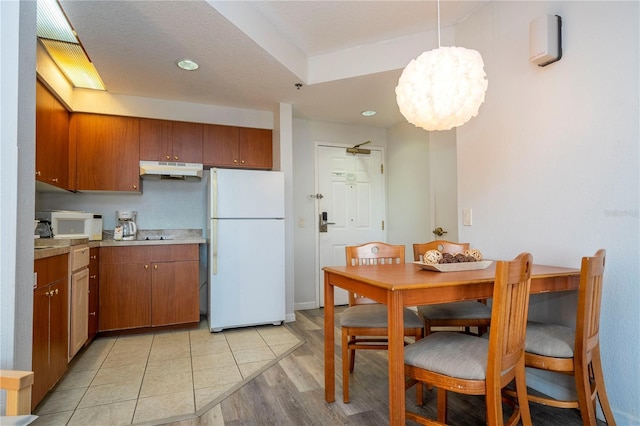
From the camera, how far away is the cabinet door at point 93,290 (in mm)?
2891

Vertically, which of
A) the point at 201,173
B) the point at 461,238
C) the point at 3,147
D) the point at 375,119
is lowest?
the point at 461,238

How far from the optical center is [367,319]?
1.97 meters

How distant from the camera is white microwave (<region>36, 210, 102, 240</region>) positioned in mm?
2818

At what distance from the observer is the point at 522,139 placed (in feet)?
7.20

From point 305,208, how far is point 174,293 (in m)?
1.79

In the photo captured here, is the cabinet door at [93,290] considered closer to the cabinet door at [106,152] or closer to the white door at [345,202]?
the cabinet door at [106,152]

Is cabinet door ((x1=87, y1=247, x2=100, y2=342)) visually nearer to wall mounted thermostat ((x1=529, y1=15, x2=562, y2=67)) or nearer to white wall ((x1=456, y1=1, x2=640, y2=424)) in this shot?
white wall ((x1=456, y1=1, x2=640, y2=424))

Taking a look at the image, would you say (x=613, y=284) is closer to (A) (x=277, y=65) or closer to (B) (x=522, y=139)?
(B) (x=522, y=139)

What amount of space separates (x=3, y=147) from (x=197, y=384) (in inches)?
67.6

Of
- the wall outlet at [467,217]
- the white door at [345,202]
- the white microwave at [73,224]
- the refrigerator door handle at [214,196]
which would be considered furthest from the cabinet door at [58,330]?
the wall outlet at [467,217]

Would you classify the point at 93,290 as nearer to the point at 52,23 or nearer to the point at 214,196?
the point at 214,196

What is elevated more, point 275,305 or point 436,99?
point 436,99

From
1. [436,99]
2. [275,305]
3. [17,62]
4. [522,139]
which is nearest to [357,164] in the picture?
[275,305]

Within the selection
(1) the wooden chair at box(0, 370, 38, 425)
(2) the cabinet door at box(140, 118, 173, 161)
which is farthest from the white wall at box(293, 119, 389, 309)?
(1) the wooden chair at box(0, 370, 38, 425)
